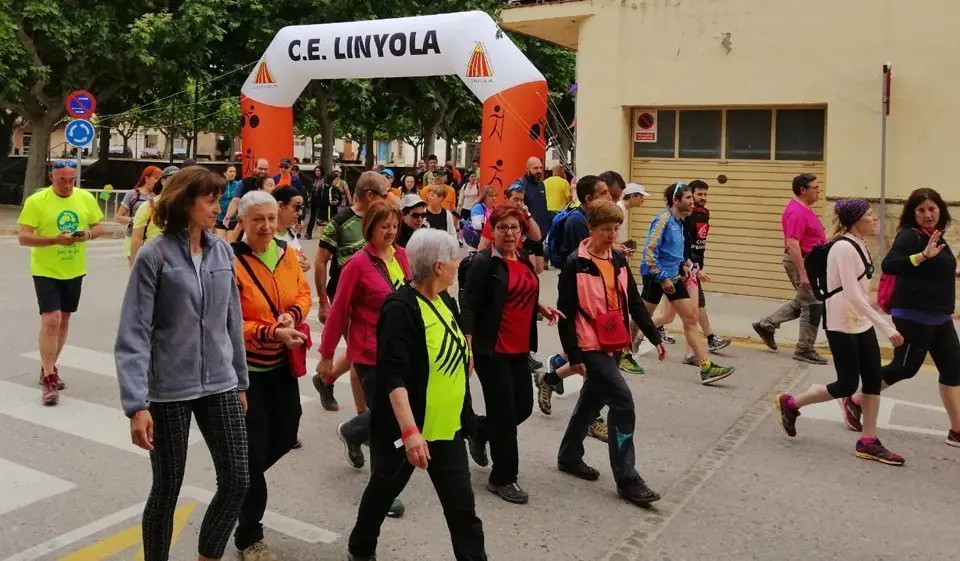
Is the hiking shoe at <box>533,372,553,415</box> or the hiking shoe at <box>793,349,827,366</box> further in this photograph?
the hiking shoe at <box>793,349,827,366</box>

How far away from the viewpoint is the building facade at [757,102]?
11453 millimetres

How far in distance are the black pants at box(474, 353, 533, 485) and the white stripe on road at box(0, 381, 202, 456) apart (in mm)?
2158

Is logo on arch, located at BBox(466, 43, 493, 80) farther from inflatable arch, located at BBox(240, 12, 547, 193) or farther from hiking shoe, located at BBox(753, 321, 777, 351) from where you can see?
hiking shoe, located at BBox(753, 321, 777, 351)

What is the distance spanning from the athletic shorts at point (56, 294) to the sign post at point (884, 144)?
9.09 m

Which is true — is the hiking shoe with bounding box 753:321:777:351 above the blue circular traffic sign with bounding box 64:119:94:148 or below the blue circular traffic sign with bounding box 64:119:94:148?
below

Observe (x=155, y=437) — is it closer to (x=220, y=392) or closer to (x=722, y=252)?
(x=220, y=392)

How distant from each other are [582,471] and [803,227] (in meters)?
4.31

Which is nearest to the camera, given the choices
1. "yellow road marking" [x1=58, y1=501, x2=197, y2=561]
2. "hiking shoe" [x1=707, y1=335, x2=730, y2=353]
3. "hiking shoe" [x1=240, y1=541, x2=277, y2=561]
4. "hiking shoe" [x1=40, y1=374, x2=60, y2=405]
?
"hiking shoe" [x1=240, y1=541, x2=277, y2=561]

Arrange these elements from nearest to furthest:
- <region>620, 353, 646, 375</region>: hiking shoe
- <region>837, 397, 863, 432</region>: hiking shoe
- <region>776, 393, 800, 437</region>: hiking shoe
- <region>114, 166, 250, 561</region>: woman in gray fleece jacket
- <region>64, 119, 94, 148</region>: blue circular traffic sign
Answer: <region>114, 166, 250, 561</region>: woman in gray fleece jacket < <region>776, 393, 800, 437</region>: hiking shoe < <region>837, 397, 863, 432</region>: hiking shoe < <region>620, 353, 646, 375</region>: hiking shoe < <region>64, 119, 94, 148</region>: blue circular traffic sign

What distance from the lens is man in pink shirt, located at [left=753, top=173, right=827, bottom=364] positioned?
8.55 meters

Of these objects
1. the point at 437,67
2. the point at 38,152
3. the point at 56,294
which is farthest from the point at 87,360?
the point at 38,152

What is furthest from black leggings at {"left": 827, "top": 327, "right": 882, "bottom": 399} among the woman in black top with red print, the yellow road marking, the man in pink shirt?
the yellow road marking

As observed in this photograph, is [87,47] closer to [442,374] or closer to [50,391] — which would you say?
[50,391]

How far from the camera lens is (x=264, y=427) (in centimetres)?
405
